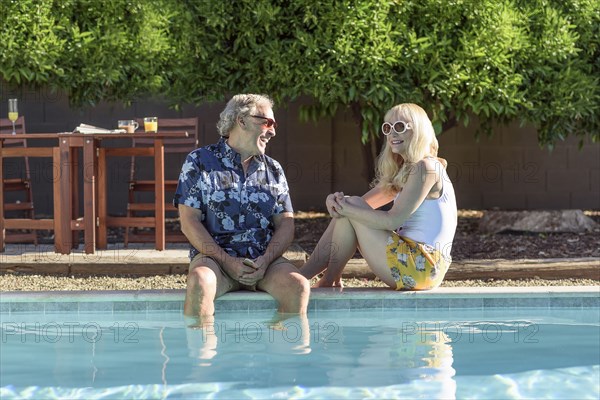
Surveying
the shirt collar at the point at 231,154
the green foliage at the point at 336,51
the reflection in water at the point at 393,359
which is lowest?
the reflection in water at the point at 393,359

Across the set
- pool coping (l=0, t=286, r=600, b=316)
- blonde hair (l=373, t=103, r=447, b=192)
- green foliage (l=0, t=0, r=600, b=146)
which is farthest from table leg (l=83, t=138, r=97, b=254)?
blonde hair (l=373, t=103, r=447, b=192)

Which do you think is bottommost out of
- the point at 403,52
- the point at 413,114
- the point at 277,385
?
the point at 277,385

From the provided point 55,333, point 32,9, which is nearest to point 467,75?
point 32,9

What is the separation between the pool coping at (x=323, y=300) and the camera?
15.4ft

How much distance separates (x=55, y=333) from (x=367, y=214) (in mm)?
1547

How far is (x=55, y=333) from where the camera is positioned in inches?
178

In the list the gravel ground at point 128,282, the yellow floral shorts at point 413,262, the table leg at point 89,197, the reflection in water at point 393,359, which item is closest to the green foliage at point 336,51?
the table leg at point 89,197

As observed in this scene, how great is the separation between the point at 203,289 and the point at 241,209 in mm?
506

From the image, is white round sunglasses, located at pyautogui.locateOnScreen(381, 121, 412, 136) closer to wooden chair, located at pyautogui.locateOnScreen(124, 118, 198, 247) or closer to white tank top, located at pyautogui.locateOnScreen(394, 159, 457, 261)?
white tank top, located at pyautogui.locateOnScreen(394, 159, 457, 261)

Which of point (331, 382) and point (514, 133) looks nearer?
point (331, 382)

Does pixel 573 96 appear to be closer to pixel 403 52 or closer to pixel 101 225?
pixel 403 52

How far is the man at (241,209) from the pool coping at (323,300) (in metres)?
0.13

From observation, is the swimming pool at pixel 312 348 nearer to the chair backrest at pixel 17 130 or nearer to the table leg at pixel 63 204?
the table leg at pixel 63 204

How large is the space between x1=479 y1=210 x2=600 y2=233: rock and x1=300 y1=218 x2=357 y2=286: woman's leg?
3821mm
